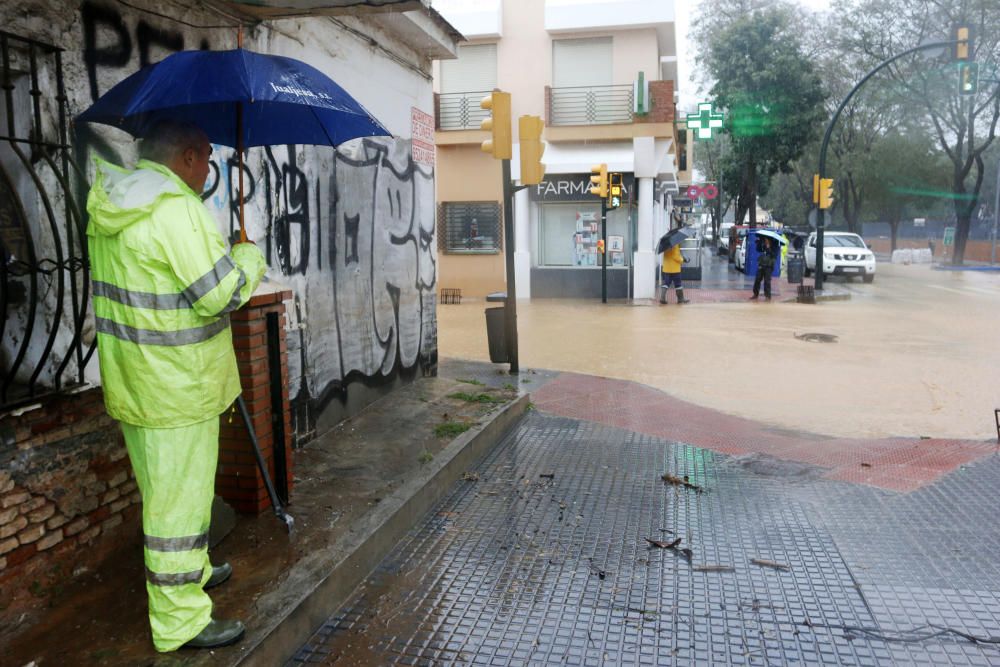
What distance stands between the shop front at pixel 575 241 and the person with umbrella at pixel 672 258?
1636mm

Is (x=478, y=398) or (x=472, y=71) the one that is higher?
(x=472, y=71)

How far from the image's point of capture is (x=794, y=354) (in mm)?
12070

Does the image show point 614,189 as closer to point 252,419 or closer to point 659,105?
point 659,105

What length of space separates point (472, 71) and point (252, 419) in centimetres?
1901

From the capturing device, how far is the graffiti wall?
403cm

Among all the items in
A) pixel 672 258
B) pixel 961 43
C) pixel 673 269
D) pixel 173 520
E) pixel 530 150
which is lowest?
pixel 173 520

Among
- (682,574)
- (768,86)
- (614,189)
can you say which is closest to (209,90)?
(682,574)

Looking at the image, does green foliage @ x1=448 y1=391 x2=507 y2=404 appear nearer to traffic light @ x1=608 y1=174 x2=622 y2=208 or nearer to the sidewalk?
the sidewalk

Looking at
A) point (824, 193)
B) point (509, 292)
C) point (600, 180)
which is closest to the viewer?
point (509, 292)

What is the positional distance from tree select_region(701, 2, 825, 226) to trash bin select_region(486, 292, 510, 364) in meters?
25.8

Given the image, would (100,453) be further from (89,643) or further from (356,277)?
(356,277)

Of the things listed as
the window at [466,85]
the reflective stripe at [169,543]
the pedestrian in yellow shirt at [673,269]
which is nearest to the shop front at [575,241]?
the pedestrian in yellow shirt at [673,269]

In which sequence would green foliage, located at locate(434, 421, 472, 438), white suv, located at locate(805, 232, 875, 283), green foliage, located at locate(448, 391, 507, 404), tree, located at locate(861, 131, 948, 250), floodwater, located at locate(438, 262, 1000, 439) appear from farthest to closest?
tree, located at locate(861, 131, 948, 250)
white suv, located at locate(805, 232, 875, 283)
floodwater, located at locate(438, 262, 1000, 439)
green foliage, located at locate(448, 391, 507, 404)
green foliage, located at locate(434, 421, 472, 438)

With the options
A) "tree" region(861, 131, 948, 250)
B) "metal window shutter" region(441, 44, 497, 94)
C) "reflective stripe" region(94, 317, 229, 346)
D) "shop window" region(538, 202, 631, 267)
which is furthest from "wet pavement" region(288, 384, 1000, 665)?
"tree" region(861, 131, 948, 250)
